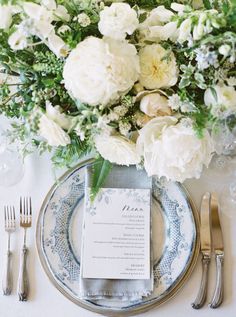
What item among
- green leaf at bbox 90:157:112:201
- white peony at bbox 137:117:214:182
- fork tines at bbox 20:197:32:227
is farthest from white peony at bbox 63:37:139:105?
fork tines at bbox 20:197:32:227

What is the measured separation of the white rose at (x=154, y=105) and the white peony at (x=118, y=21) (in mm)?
141

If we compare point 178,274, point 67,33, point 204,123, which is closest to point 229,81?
point 204,123

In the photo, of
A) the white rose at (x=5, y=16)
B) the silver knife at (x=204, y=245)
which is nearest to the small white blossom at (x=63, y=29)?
the white rose at (x=5, y=16)

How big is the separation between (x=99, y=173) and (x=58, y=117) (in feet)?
0.81

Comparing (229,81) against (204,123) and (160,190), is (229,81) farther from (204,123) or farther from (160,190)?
(160,190)

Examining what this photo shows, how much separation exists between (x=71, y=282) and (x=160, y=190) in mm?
326

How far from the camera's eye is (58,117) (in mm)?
1033

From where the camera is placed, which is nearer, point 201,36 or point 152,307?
point 201,36

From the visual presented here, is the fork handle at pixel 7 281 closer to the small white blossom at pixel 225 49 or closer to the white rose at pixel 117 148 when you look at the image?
the white rose at pixel 117 148

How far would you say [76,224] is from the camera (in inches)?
49.0

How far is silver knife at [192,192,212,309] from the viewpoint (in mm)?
1189

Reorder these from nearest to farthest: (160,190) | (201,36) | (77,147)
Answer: (201,36), (77,147), (160,190)

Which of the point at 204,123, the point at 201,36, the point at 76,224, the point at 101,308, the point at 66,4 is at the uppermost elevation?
the point at 66,4

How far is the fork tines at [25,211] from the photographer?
124 centimetres
